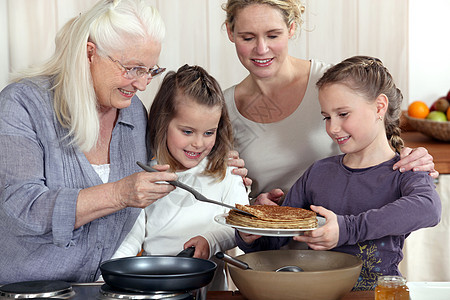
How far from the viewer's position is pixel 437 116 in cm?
294

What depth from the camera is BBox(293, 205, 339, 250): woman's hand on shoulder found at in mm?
1430

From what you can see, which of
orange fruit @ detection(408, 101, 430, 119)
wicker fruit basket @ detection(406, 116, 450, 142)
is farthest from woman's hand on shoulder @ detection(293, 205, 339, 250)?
orange fruit @ detection(408, 101, 430, 119)

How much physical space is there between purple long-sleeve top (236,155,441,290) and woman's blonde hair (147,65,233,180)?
11.3 inches

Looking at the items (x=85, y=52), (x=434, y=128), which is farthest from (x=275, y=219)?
(x=434, y=128)

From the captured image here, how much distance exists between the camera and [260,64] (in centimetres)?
200

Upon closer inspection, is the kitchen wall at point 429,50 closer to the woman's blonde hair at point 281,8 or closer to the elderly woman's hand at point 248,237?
the woman's blonde hair at point 281,8

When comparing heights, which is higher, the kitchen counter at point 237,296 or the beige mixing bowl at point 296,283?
the beige mixing bowl at point 296,283

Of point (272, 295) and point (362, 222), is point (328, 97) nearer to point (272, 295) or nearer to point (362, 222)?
point (362, 222)

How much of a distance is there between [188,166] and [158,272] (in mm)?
658

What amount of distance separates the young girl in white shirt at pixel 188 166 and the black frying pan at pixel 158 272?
51cm

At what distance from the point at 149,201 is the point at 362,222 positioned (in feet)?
1.79

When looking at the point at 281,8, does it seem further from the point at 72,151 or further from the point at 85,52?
the point at 72,151

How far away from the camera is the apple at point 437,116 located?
9.59ft

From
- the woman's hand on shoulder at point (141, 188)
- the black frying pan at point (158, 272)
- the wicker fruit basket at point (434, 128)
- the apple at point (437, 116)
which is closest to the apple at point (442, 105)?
the apple at point (437, 116)
